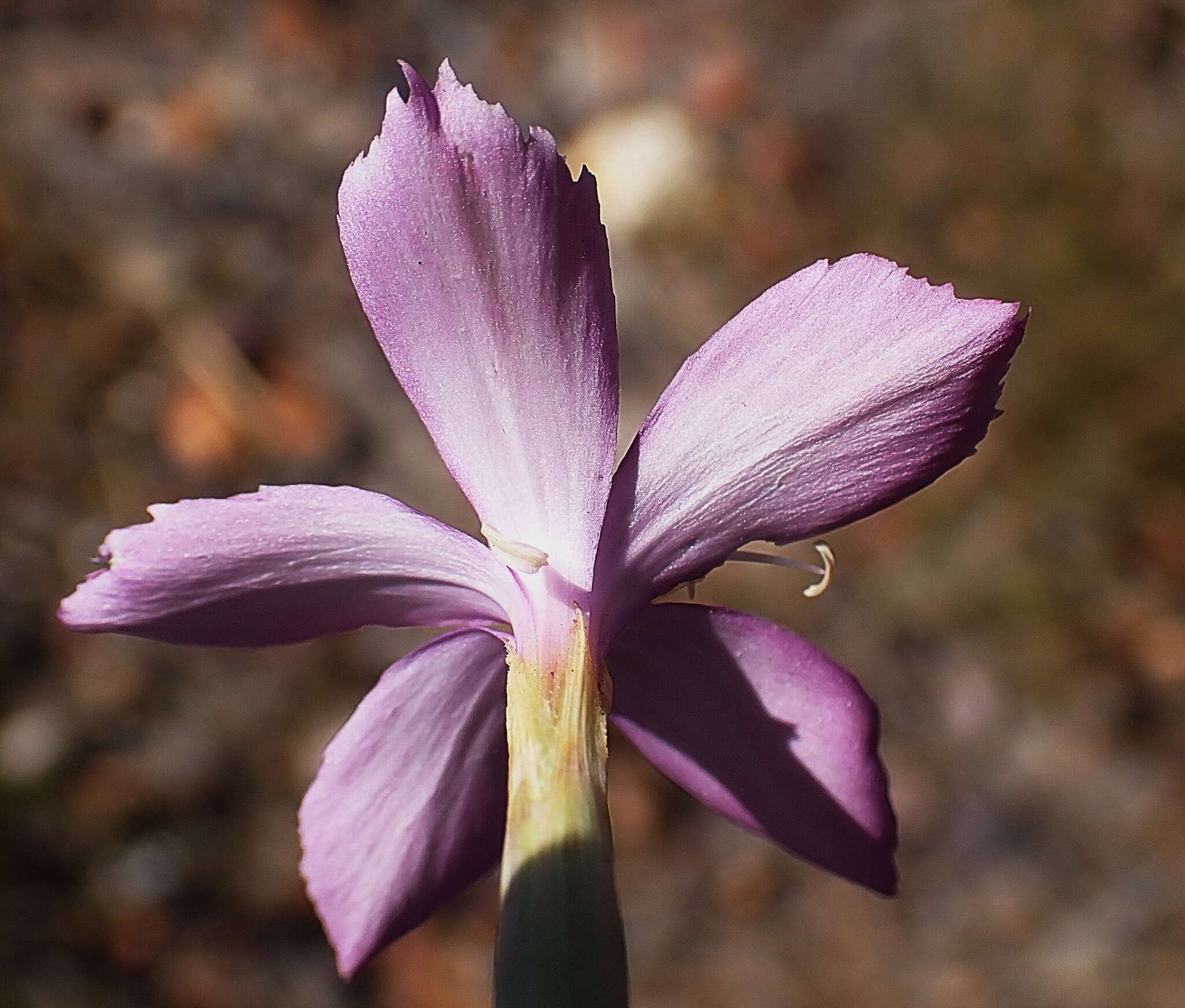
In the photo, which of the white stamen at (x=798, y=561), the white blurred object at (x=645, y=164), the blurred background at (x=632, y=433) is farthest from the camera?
the white blurred object at (x=645, y=164)

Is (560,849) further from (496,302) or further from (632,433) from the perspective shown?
(632,433)

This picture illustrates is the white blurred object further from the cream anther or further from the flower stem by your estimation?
the flower stem

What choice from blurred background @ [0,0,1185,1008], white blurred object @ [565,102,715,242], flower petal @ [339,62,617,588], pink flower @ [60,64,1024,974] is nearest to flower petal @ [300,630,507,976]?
pink flower @ [60,64,1024,974]

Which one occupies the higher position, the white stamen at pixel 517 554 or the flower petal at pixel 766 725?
the white stamen at pixel 517 554

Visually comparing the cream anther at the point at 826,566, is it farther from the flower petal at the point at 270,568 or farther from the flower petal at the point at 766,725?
the flower petal at the point at 270,568

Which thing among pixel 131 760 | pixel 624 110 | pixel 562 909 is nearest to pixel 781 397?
pixel 562 909

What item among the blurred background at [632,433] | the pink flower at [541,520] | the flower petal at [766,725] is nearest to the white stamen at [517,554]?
Answer: the pink flower at [541,520]

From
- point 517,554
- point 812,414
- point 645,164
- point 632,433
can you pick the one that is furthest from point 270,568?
point 645,164

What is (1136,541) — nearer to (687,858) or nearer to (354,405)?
(687,858)
